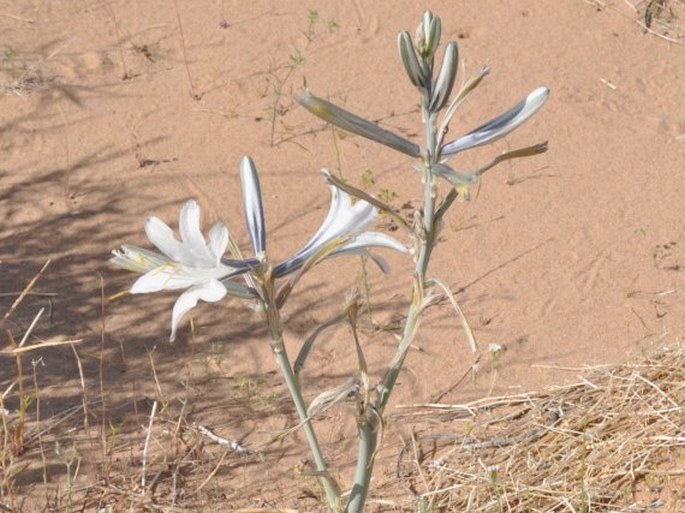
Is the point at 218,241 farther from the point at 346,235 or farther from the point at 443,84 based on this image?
the point at 443,84

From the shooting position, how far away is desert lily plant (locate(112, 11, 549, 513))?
1.37 m

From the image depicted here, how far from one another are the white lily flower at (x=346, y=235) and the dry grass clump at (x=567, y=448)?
121 cm

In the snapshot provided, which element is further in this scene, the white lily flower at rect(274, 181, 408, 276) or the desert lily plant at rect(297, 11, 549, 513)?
Answer: the white lily flower at rect(274, 181, 408, 276)

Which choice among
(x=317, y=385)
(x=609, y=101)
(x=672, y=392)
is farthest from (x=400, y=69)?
(x=672, y=392)

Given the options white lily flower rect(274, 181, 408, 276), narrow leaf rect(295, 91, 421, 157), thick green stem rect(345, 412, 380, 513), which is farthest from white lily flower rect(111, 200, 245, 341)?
thick green stem rect(345, 412, 380, 513)

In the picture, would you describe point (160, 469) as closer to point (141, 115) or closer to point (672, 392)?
point (672, 392)

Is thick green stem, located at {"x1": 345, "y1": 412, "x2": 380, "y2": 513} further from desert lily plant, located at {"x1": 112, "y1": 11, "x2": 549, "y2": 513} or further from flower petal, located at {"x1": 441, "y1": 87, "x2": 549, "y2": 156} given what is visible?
flower petal, located at {"x1": 441, "y1": 87, "x2": 549, "y2": 156}

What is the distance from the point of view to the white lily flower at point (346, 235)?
148 centimetres

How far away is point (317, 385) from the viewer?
10.7 feet

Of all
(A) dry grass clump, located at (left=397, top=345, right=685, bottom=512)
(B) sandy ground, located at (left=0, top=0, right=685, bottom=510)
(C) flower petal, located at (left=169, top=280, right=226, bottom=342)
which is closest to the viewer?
(C) flower petal, located at (left=169, top=280, right=226, bottom=342)

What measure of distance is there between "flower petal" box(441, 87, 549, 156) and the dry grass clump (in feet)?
4.35

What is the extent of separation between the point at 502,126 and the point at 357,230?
26cm

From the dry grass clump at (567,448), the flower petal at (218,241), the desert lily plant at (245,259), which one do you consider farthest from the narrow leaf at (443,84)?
the dry grass clump at (567,448)

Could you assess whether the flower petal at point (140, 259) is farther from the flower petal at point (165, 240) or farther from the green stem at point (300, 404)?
the green stem at point (300, 404)
